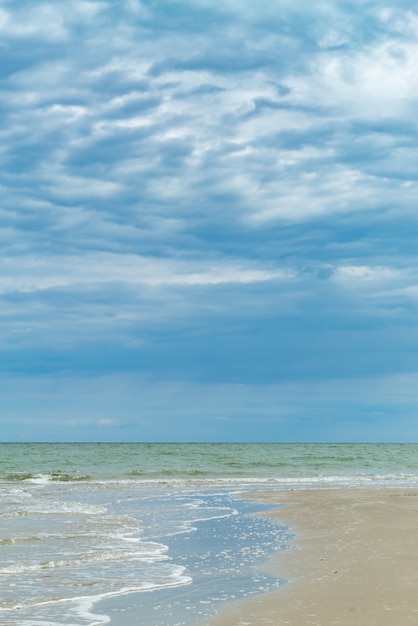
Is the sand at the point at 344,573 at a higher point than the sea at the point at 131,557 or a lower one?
higher

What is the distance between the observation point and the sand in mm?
8578

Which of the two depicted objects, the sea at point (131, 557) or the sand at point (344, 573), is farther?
the sea at point (131, 557)

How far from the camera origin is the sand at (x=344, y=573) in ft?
28.1

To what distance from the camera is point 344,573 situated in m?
11.3

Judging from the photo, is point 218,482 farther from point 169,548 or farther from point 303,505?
point 169,548

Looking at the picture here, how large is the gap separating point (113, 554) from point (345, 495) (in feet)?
50.7

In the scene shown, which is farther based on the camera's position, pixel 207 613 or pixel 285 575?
pixel 285 575

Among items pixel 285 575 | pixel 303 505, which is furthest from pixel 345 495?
pixel 285 575

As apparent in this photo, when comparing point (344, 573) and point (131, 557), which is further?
point (131, 557)

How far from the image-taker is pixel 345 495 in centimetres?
2756

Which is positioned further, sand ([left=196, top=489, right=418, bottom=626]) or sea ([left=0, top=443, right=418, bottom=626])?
sea ([left=0, top=443, right=418, bottom=626])

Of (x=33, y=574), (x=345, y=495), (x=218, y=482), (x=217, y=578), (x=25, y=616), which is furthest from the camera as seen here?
(x=218, y=482)

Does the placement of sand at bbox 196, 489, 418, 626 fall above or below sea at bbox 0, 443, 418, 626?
above

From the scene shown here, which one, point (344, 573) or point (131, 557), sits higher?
point (344, 573)
